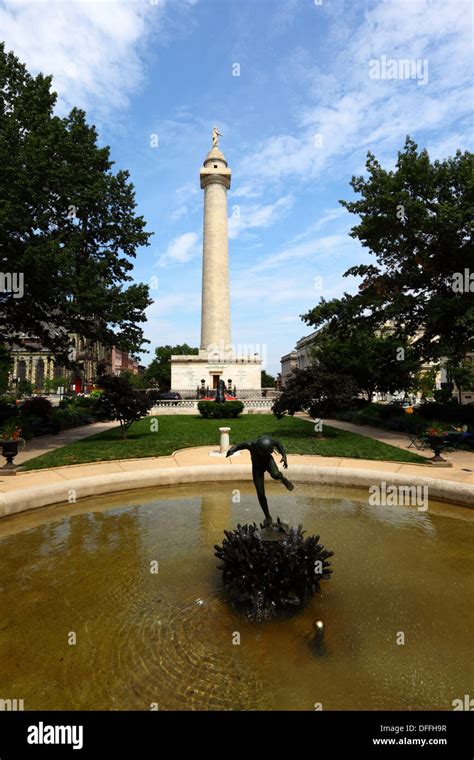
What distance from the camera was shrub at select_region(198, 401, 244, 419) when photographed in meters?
26.2

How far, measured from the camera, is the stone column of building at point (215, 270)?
46.7 metres

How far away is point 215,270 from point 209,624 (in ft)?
149

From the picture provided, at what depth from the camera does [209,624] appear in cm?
392

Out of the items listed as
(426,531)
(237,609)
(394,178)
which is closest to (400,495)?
(426,531)

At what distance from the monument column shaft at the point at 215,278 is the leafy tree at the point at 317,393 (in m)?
31.1

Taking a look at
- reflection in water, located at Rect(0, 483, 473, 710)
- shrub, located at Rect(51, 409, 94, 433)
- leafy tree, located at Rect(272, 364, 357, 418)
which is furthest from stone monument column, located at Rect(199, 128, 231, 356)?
reflection in water, located at Rect(0, 483, 473, 710)

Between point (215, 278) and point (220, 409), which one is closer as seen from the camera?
point (220, 409)

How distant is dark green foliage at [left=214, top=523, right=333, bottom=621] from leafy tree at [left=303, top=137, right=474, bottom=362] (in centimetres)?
1357

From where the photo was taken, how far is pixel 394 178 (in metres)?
17.6

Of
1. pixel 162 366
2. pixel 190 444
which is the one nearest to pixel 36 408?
pixel 190 444

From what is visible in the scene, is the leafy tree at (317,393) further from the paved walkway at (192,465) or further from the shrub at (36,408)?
the shrub at (36,408)

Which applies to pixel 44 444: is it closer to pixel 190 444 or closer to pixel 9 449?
pixel 9 449

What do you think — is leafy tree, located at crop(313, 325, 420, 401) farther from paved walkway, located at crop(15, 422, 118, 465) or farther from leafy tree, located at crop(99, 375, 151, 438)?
paved walkway, located at crop(15, 422, 118, 465)
